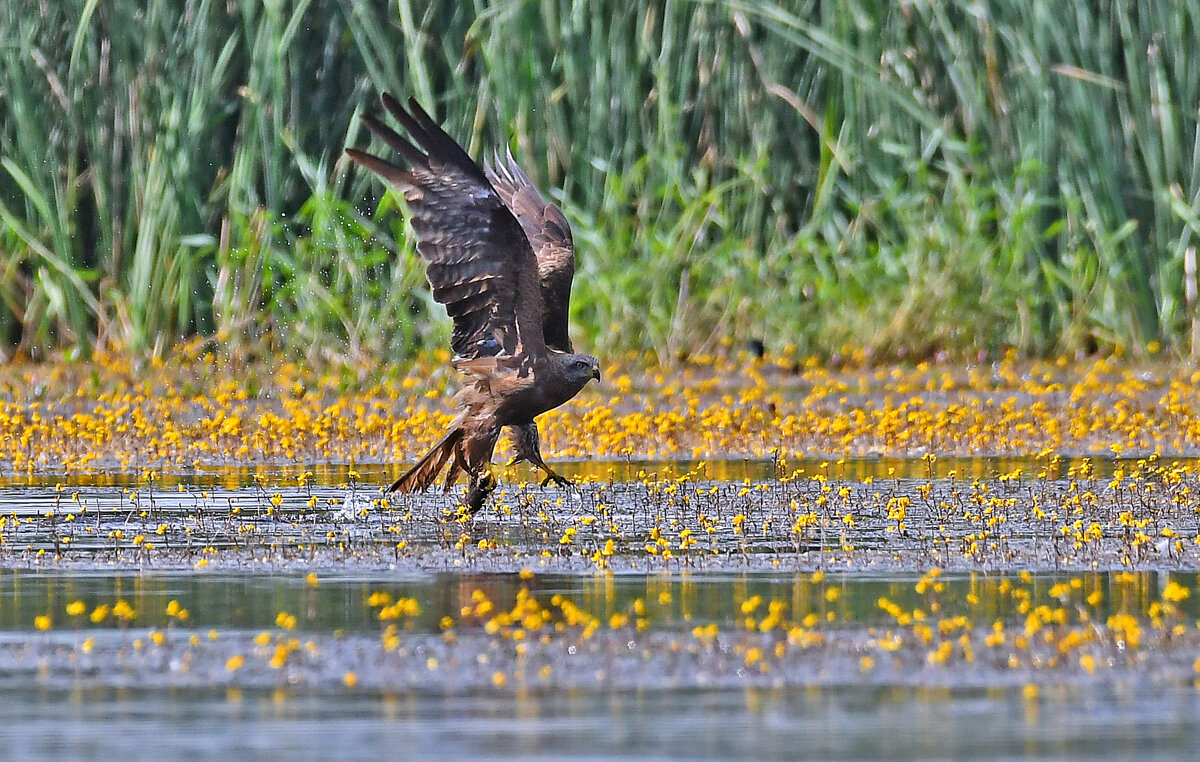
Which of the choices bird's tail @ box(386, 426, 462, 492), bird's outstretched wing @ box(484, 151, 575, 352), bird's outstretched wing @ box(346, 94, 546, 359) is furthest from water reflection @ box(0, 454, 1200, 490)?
bird's outstretched wing @ box(346, 94, 546, 359)

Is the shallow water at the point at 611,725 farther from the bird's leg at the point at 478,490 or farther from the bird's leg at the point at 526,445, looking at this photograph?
the bird's leg at the point at 526,445

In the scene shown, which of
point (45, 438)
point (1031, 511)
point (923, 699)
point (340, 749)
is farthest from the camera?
point (45, 438)

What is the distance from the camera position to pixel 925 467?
37.0 ft

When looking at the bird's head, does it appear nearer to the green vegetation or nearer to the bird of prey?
the bird of prey

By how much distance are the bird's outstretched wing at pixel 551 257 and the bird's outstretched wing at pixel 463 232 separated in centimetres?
16

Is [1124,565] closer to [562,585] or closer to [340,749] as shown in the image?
[562,585]

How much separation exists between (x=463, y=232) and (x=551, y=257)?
888 mm

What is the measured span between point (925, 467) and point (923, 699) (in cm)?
586

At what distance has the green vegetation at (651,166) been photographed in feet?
51.2

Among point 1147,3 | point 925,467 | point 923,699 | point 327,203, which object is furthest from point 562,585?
point 1147,3

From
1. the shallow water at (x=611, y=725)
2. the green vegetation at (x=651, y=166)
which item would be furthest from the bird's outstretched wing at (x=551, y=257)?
the green vegetation at (x=651, y=166)

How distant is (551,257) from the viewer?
33.2ft

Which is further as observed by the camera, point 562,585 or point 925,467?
point 925,467

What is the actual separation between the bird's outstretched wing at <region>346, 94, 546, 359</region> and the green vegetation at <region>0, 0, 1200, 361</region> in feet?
19.4
